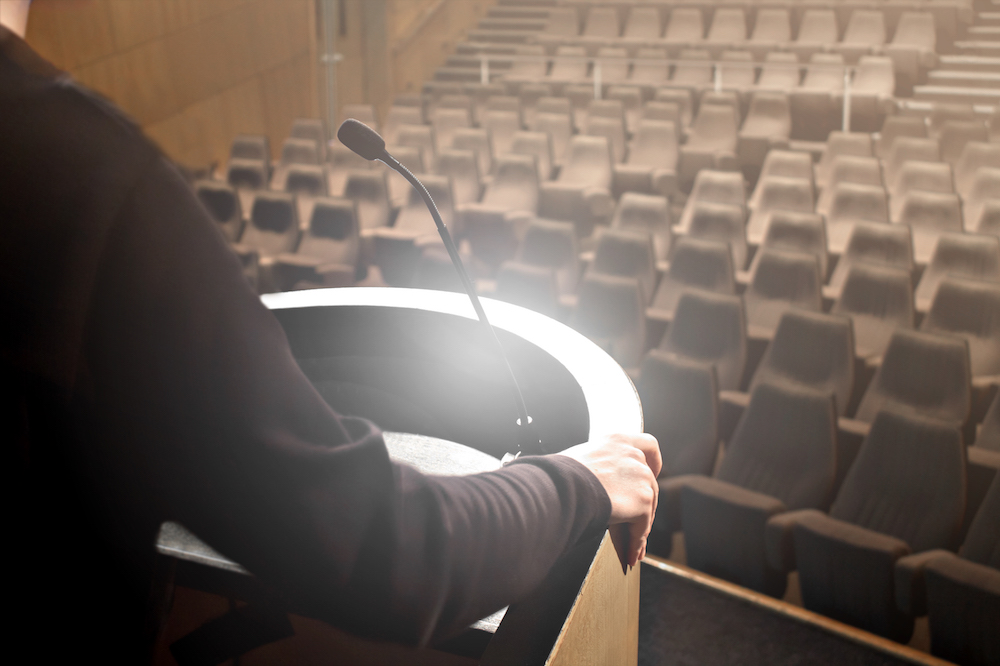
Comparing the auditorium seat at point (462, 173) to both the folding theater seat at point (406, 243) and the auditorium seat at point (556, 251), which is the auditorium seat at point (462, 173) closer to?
the folding theater seat at point (406, 243)

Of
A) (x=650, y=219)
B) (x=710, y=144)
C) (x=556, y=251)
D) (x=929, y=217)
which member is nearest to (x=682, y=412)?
(x=556, y=251)

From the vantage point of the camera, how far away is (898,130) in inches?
67.9

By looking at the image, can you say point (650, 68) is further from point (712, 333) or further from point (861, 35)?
point (712, 333)

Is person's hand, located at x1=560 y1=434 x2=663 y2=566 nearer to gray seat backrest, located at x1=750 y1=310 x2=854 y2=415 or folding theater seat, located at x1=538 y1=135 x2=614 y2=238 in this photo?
gray seat backrest, located at x1=750 y1=310 x2=854 y2=415

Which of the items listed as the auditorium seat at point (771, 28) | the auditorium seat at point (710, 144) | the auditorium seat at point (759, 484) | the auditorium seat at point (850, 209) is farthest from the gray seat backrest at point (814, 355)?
the auditorium seat at point (771, 28)

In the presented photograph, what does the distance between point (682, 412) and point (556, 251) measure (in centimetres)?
49

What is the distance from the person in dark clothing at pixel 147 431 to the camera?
13 centimetres

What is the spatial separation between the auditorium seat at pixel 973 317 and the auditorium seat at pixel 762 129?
90cm

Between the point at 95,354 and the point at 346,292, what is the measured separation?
9.5 inches

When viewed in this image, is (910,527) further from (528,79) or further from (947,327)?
(528,79)

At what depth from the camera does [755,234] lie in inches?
56.2

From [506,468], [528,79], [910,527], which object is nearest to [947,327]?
[910,527]

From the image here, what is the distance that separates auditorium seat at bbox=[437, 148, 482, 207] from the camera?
1.70 m

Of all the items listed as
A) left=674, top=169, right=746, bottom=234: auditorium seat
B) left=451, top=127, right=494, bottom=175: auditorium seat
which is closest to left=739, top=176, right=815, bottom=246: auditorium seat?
left=674, top=169, right=746, bottom=234: auditorium seat
